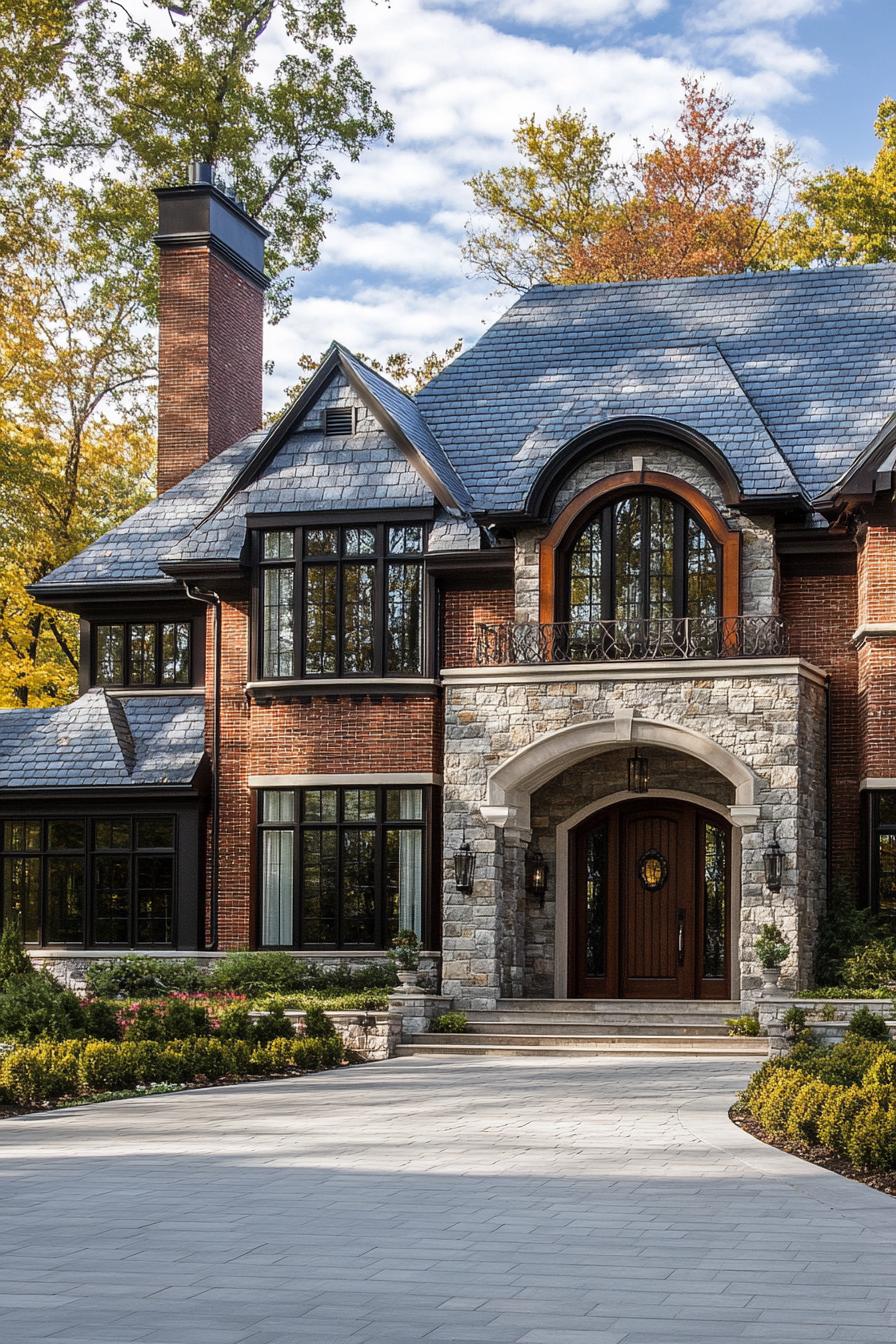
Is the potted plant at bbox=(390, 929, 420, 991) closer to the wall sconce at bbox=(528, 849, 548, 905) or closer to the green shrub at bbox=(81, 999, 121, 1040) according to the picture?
the wall sconce at bbox=(528, 849, 548, 905)

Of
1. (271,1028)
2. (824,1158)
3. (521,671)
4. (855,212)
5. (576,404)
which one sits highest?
(855,212)

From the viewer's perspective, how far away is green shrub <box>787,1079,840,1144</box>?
37.1 feet

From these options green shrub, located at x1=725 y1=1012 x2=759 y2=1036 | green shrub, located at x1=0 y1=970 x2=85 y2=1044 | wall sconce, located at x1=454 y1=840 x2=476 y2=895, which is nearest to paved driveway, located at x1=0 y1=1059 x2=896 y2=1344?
green shrub, located at x1=0 y1=970 x2=85 y2=1044

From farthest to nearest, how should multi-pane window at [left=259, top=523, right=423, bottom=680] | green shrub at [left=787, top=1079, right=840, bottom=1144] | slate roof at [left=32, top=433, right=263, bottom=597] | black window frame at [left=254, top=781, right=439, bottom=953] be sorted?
1. slate roof at [left=32, top=433, right=263, bottom=597]
2. multi-pane window at [left=259, top=523, right=423, bottom=680]
3. black window frame at [left=254, top=781, right=439, bottom=953]
4. green shrub at [left=787, top=1079, right=840, bottom=1144]

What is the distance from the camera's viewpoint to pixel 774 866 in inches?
767

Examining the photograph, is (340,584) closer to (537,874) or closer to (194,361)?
(537,874)

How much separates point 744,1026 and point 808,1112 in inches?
310

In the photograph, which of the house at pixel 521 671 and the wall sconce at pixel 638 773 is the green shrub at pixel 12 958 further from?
the wall sconce at pixel 638 773

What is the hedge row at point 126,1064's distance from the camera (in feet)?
46.9

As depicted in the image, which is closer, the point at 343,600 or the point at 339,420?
the point at 343,600

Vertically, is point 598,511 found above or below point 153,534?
below


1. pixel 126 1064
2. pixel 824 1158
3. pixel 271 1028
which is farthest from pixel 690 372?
pixel 824 1158

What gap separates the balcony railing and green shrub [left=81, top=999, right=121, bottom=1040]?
6.54 m

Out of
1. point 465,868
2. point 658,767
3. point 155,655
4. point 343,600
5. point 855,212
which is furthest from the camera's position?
point 855,212
